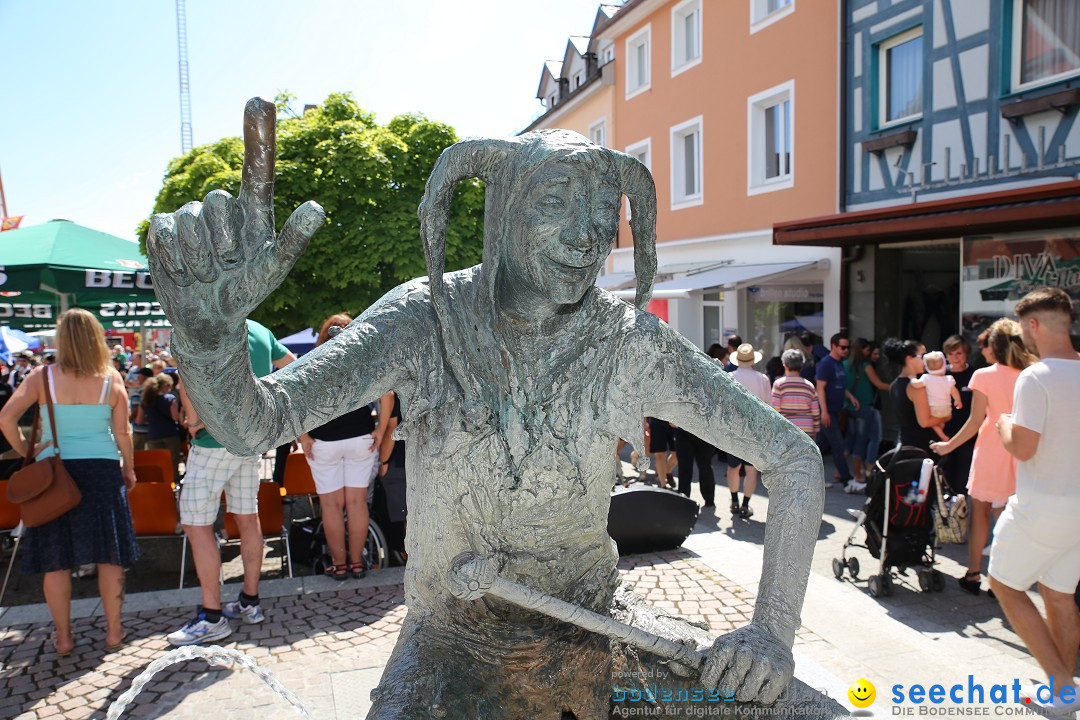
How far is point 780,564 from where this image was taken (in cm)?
168

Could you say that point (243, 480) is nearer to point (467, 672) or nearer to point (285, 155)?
point (467, 672)

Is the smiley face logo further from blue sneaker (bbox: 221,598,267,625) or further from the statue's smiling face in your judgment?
blue sneaker (bbox: 221,598,267,625)

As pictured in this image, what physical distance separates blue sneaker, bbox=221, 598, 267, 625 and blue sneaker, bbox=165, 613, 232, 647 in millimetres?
156

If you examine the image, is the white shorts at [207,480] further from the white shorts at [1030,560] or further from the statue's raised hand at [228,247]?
the white shorts at [1030,560]

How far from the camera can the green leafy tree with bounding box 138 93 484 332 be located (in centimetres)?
1500

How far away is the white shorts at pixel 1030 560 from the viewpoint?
3.59 metres

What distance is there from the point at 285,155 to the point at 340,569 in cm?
1199

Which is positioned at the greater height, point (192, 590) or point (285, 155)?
point (285, 155)

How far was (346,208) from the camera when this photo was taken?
15508mm

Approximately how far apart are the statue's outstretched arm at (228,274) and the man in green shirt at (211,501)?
3121mm

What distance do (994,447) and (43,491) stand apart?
225 inches

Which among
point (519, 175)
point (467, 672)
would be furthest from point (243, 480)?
point (519, 175)

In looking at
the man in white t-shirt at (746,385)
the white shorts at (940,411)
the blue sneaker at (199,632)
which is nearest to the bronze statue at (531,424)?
the blue sneaker at (199,632)
